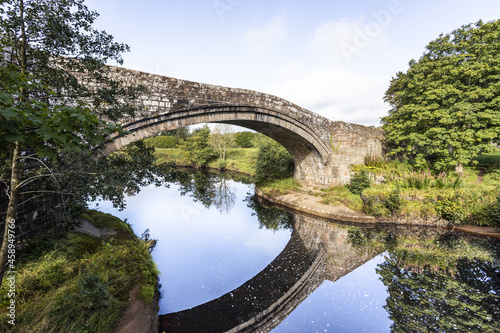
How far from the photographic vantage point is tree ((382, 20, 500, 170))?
7527mm

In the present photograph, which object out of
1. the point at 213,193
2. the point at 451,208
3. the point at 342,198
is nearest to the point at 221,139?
the point at 213,193

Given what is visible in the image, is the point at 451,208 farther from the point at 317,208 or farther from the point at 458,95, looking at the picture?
the point at 458,95

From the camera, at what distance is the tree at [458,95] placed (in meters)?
7.53

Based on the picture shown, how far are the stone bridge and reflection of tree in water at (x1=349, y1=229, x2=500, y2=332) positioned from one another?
15.3ft

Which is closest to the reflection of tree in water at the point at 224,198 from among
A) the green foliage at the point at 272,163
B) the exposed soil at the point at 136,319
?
the green foliage at the point at 272,163

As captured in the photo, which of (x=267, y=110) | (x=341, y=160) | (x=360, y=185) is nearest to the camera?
(x=267, y=110)

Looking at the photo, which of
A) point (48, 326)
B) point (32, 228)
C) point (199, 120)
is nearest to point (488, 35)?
point (199, 120)

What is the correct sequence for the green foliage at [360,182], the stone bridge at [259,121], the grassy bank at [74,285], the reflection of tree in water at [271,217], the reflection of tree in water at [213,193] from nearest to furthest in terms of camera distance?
the grassy bank at [74,285]
the stone bridge at [259,121]
the reflection of tree in water at [271,217]
the green foliage at [360,182]
the reflection of tree in water at [213,193]

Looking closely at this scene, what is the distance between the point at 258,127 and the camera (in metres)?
9.43

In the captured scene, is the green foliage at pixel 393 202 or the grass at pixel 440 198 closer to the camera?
the grass at pixel 440 198

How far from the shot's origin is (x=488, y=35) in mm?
7617

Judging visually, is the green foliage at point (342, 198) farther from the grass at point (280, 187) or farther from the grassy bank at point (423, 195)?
the grass at point (280, 187)

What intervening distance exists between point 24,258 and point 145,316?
7.24 feet

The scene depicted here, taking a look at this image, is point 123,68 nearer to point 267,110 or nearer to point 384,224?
point 267,110
